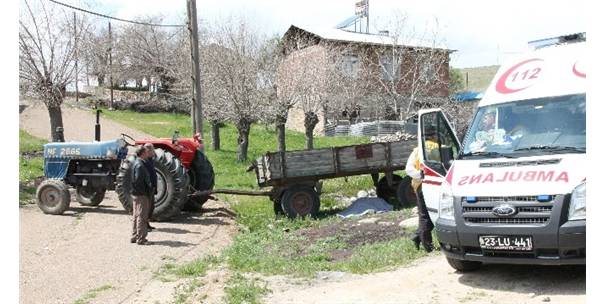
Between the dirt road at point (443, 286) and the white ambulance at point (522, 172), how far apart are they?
0.33 metres

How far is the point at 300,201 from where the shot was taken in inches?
573

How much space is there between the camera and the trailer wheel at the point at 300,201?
1444cm

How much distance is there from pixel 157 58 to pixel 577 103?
4239 centimetres

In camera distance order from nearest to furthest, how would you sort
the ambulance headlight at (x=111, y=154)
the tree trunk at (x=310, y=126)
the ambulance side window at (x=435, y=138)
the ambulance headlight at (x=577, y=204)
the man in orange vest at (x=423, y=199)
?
the ambulance headlight at (x=577, y=204), the ambulance side window at (x=435, y=138), the man in orange vest at (x=423, y=199), the ambulance headlight at (x=111, y=154), the tree trunk at (x=310, y=126)

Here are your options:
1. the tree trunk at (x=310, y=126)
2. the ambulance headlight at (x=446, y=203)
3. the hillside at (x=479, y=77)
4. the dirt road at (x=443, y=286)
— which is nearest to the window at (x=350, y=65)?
the tree trunk at (x=310, y=126)

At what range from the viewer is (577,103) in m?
7.63

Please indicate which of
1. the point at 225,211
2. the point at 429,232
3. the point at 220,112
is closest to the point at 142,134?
the point at 220,112

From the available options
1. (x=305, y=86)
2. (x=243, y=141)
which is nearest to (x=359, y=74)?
(x=305, y=86)

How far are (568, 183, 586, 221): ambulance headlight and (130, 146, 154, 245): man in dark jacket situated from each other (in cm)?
709

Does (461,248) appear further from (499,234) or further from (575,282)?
(575,282)

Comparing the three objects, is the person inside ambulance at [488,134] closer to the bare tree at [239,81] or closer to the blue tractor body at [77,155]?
the blue tractor body at [77,155]

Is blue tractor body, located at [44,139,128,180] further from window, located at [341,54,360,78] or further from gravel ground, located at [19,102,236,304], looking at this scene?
window, located at [341,54,360,78]

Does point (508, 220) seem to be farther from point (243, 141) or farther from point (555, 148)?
point (243, 141)

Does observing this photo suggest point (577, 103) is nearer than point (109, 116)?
Yes
